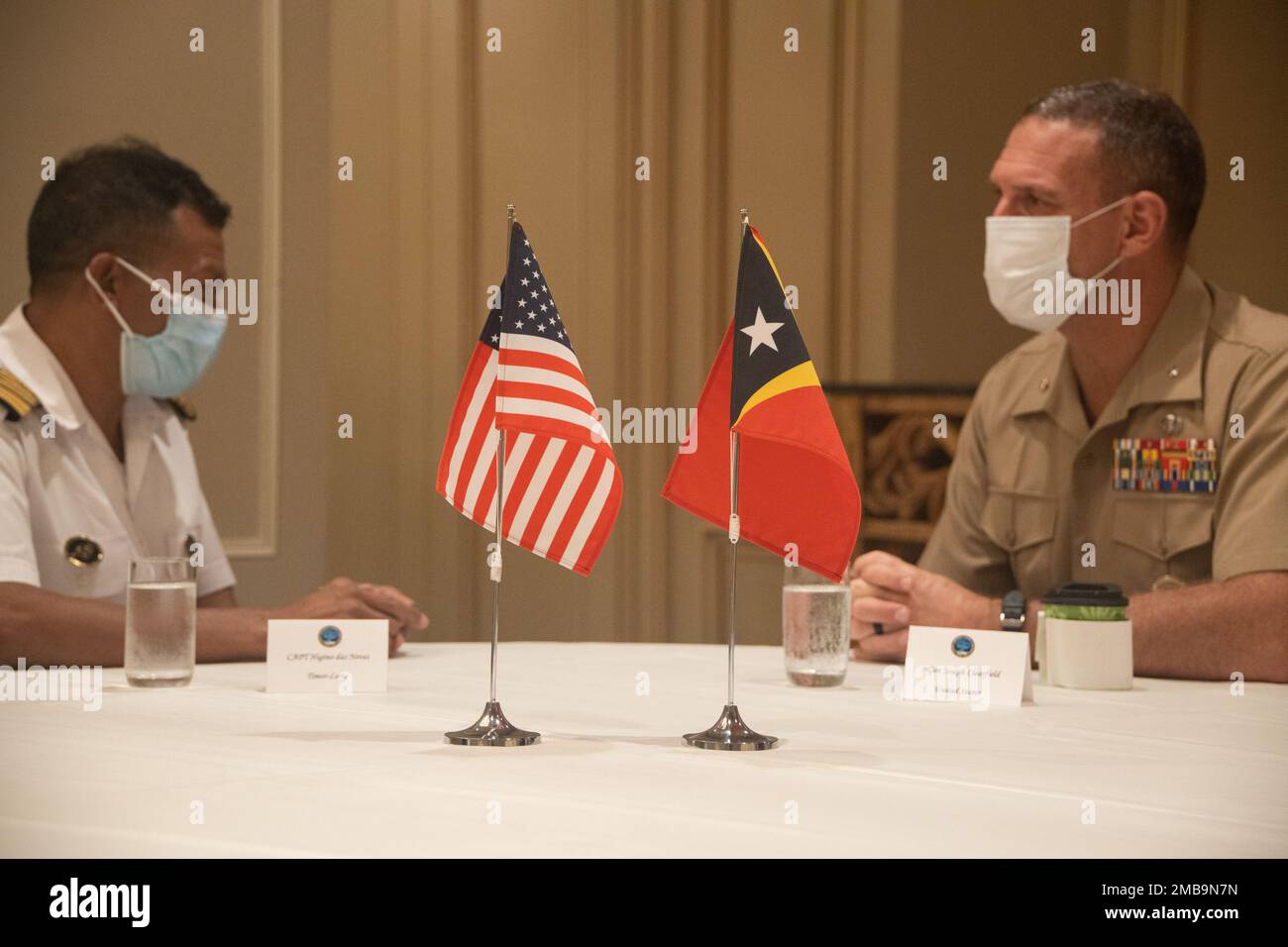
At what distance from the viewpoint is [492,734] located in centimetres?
164

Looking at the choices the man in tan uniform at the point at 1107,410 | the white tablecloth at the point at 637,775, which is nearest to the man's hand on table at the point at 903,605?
the man in tan uniform at the point at 1107,410

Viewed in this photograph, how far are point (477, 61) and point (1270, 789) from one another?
148 inches

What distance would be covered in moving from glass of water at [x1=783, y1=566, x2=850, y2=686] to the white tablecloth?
36 mm

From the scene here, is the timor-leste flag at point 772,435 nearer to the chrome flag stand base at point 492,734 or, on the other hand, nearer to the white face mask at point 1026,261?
the chrome flag stand base at point 492,734

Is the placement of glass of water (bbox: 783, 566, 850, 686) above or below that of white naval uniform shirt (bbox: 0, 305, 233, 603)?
below

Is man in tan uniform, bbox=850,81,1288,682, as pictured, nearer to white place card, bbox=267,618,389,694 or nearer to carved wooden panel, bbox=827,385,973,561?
white place card, bbox=267,618,389,694

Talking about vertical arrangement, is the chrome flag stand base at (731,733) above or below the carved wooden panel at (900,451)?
below

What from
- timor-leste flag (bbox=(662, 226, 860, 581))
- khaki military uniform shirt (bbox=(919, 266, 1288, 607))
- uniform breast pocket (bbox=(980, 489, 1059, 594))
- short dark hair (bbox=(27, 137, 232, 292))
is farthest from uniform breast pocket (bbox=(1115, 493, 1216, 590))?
short dark hair (bbox=(27, 137, 232, 292))

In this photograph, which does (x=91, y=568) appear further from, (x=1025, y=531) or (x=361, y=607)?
(x=1025, y=531)

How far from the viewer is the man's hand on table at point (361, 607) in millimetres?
2357

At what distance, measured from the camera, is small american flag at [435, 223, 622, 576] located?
5.77ft

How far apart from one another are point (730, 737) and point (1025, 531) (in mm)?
1517

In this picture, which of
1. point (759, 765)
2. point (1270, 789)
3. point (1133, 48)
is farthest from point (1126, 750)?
point (1133, 48)

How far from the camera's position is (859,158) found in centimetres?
433
